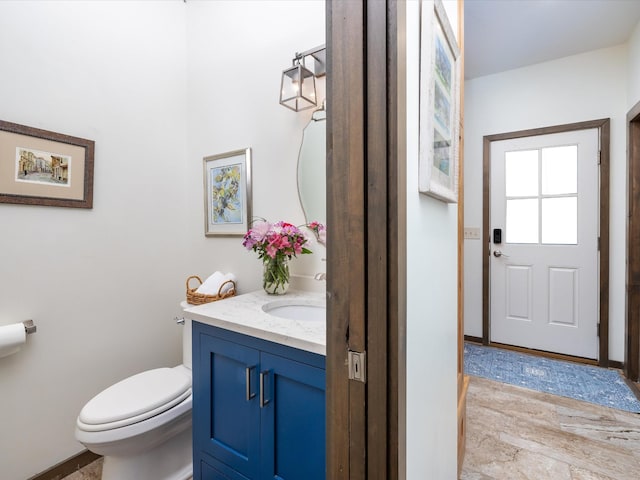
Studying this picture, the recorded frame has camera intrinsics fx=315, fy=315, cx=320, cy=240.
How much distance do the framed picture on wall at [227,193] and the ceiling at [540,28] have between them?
6.00 ft

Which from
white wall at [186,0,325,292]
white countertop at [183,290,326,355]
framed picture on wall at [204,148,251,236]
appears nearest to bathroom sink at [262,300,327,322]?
white countertop at [183,290,326,355]

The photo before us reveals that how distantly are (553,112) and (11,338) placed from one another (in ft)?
12.9

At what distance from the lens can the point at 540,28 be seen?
90.6 inches

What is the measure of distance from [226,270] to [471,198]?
2472 millimetres

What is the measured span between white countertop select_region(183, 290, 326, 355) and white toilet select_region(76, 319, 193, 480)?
15.5 inches

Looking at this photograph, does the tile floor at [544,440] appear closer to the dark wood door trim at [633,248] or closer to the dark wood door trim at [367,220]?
the dark wood door trim at [633,248]

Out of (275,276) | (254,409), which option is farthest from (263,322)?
(275,276)

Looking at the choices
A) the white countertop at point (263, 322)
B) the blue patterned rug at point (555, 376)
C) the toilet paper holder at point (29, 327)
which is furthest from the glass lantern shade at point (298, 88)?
the blue patterned rug at point (555, 376)

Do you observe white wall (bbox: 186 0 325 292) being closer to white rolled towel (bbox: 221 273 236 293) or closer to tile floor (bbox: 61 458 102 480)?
white rolled towel (bbox: 221 273 236 293)

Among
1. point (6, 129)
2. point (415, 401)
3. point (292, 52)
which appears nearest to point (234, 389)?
point (415, 401)

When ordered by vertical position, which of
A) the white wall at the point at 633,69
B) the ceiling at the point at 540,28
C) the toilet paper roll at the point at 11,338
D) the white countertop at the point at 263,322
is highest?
the ceiling at the point at 540,28

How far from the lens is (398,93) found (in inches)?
23.4

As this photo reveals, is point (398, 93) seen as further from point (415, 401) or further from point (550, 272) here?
point (550, 272)

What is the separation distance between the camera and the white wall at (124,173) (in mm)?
1454
